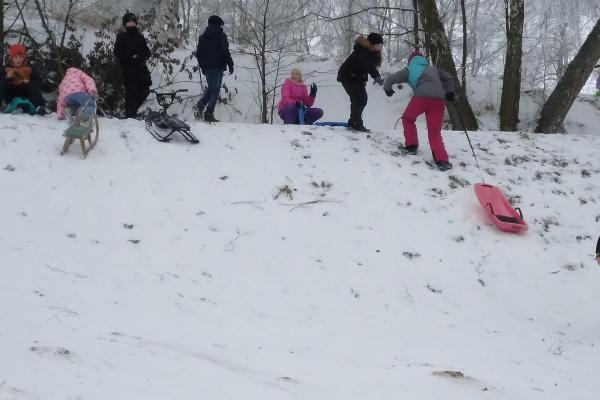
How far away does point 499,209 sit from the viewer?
23.1 ft

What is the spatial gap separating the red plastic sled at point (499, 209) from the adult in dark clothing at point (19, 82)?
6028 millimetres

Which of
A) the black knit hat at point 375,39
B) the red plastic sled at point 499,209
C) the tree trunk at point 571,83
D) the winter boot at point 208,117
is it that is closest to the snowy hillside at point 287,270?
the red plastic sled at point 499,209

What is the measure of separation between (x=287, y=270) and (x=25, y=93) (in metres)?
5.08

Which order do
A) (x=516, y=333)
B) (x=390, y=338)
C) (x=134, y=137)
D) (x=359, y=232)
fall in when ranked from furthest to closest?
(x=134, y=137)
(x=359, y=232)
(x=516, y=333)
(x=390, y=338)

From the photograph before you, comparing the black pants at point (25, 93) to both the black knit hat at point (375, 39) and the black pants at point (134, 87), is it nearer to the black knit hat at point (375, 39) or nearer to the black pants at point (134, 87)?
the black pants at point (134, 87)

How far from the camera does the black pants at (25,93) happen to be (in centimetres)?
823

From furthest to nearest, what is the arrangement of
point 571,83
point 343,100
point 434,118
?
point 343,100 < point 571,83 < point 434,118

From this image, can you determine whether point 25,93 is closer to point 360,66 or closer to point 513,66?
point 360,66

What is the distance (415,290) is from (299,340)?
5.86ft

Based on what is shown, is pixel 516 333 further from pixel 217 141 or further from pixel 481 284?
pixel 217 141

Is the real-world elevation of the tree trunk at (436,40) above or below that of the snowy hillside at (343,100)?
above

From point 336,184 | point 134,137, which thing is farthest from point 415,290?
point 134,137

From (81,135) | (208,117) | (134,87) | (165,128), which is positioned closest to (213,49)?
(208,117)

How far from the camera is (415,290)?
575 centimetres
